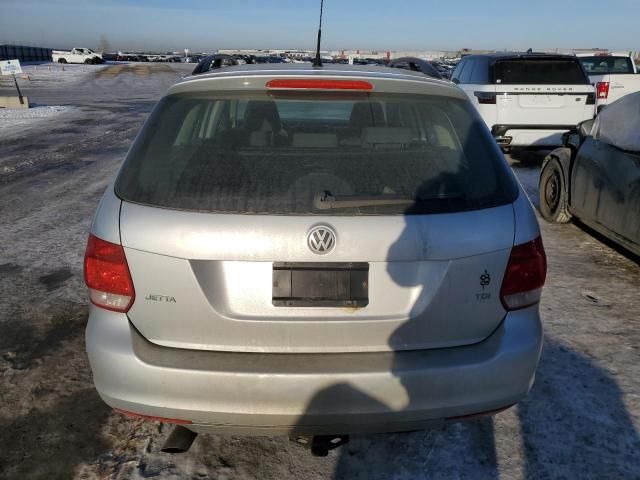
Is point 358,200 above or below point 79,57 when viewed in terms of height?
above

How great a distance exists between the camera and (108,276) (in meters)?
2.15

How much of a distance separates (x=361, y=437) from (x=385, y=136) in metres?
1.53

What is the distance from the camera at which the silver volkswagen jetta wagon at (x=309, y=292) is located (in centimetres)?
203

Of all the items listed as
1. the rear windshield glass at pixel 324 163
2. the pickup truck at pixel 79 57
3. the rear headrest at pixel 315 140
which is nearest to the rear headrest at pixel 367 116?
the rear windshield glass at pixel 324 163

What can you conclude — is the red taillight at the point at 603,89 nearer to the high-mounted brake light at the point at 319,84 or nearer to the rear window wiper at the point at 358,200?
the high-mounted brake light at the point at 319,84

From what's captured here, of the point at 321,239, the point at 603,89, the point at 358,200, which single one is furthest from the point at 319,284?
the point at 603,89

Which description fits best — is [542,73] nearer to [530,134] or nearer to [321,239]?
[530,134]

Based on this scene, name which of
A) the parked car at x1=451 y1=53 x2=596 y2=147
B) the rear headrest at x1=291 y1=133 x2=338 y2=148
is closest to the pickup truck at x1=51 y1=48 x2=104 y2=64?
the parked car at x1=451 y1=53 x2=596 y2=147

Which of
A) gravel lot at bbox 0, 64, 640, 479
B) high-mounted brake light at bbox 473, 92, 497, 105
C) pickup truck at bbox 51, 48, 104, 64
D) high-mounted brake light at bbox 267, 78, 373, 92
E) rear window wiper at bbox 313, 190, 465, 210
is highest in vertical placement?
high-mounted brake light at bbox 267, 78, 373, 92

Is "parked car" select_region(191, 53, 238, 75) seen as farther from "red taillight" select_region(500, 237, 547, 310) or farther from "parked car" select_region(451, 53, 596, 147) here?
"parked car" select_region(451, 53, 596, 147)

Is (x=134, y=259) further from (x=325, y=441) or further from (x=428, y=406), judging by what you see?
(x=428, y=406)

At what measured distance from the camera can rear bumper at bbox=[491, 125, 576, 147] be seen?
32.0ft

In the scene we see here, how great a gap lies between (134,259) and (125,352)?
0.36 metres

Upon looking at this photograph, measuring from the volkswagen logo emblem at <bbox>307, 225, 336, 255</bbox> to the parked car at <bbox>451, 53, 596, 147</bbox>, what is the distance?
8.50 meters
